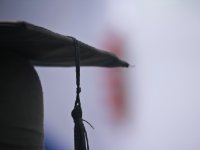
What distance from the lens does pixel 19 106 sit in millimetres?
709

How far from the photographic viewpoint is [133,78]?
1235 millimetres

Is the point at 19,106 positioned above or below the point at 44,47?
below

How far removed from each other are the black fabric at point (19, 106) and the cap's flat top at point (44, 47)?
0.13 ft

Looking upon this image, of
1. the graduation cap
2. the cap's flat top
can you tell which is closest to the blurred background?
the cap's flat top

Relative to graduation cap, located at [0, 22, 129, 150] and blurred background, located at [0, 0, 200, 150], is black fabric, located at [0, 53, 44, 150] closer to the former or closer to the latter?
graduation cap, located at [0, 22, 129, 150]

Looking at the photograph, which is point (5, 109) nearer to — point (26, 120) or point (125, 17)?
point (26, 120)

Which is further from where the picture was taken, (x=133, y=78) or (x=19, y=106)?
(x=133, y=78)

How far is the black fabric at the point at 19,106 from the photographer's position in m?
0.69

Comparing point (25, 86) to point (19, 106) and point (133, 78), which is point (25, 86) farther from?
point (133, 78)

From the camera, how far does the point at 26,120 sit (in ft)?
2.35

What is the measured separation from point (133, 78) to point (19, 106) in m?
0.60

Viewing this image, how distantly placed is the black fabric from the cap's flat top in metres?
0.04

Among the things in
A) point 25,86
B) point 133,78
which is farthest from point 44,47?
point 133,78

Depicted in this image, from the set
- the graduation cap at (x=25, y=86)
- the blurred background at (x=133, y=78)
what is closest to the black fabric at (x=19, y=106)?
the graduation cap at (x=25, y=86)
